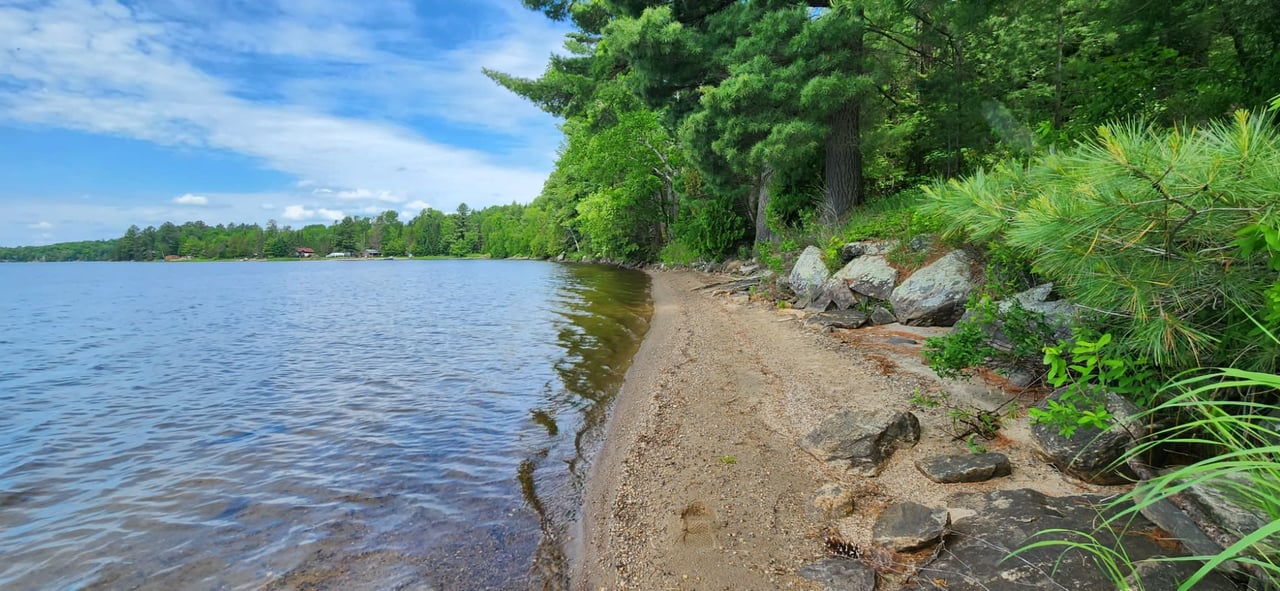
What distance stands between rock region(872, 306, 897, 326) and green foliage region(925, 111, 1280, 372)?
484 cm

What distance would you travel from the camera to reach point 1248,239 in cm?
201

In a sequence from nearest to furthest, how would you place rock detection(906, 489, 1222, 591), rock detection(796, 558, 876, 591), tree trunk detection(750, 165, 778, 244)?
rock detection(906, 489, 1222, 591)
rock detection(796, 558, 876, 591)
tree trunk detection(750, 165, 778, 244)

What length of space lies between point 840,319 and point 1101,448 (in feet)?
16.6

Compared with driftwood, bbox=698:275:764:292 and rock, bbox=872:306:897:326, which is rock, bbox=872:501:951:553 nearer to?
rock, bbox=872:306:897:326

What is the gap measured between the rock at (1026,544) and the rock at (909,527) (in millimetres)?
80

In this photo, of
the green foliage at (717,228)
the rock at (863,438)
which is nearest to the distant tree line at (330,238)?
the green foliage at (717,228)

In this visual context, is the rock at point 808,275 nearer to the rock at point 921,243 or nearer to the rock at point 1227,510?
the rock at point 921,243

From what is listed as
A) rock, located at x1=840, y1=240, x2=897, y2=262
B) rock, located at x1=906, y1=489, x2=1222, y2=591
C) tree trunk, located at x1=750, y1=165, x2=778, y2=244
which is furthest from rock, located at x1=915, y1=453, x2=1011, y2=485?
tree trunk, located at x1=750, y1=165, x2=778, y2=244

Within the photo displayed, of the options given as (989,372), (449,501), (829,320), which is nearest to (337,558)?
(449,501)

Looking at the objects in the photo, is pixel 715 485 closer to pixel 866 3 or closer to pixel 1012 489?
pixel 1012 489

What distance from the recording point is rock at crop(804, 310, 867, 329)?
316 inches

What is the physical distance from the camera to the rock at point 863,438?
3.95 meters

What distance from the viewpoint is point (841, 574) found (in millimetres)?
2865

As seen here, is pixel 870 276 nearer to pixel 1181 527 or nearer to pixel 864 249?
pixel 864 249
